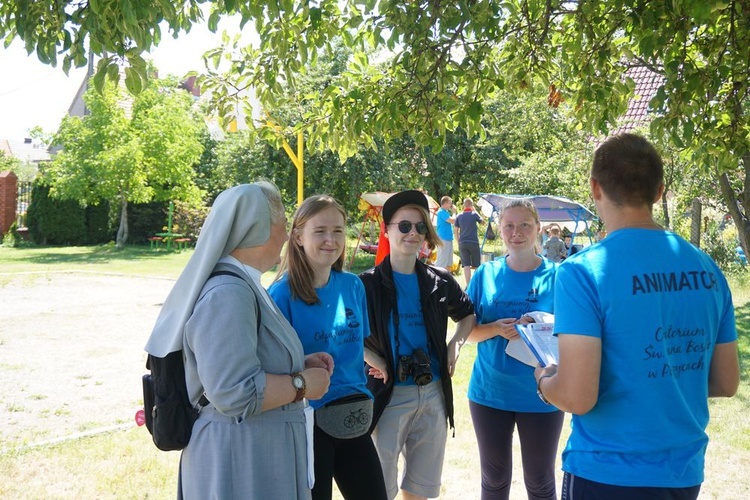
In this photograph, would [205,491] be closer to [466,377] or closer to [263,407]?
[263,407]

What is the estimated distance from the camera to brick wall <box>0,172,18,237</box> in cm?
3130

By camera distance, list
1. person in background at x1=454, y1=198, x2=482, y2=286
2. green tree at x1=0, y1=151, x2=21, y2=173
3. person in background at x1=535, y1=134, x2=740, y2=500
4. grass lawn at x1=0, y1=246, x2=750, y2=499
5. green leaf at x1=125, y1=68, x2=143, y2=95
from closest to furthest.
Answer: person in background at x1=535, y1=134, x2=740, y2=500, green leaf at x1=125, y1=68, x2=143, y2=95, grass lawn at x1=0, y1=246, x2=750, y2=499, person in background at x1=454, y1=198, x2=482, y2=286, green tree at x1=0, y1=151, x2=21, y2=173

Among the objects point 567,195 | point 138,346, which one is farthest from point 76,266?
point 567,195

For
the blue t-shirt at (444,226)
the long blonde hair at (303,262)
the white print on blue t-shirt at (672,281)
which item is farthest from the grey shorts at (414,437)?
the blue t-shirt at (444,226)

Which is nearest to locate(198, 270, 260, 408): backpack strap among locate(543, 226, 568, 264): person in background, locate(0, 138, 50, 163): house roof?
locate(543, 226, 568, 264): person in background

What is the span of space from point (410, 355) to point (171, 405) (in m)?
1.43

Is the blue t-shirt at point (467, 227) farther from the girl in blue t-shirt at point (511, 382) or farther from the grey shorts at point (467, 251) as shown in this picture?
the girl in blue t-shirt at point (511, 382)

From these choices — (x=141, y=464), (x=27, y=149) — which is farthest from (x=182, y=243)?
(x=27, y=149)

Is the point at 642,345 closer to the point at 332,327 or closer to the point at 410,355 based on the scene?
the point at 332,327

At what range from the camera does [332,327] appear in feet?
10.0

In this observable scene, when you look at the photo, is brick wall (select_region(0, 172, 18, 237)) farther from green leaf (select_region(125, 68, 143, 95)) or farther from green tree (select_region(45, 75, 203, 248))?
green leaf (select_region(125, 68, 143, 95))

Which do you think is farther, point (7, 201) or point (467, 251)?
point (7, 201)

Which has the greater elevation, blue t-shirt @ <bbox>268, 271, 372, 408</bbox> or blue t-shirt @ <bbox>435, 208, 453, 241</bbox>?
blue t-shirt @ <bbox>435, 208, 453, 241</bbox>

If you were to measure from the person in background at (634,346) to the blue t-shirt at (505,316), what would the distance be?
1.41m
